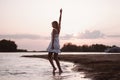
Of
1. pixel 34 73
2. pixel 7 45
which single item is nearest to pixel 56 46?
pixel 34 73

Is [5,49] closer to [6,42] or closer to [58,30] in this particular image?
[6,42]

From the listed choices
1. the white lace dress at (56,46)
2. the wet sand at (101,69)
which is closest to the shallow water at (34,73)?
the wet sand at (101,69)

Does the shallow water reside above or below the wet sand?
below

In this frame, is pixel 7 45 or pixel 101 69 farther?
pixel 7 45

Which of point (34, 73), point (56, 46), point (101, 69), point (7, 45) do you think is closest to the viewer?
point (56, 46)

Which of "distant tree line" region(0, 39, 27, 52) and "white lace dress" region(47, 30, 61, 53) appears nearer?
"white lace dress" region(47, 30, 61, 53)

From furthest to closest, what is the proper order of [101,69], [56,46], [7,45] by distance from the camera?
[7,45] → [101,69] → [56,46]

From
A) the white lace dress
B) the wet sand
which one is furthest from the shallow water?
the white lace dress

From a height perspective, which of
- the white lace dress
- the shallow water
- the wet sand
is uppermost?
the white lace dress

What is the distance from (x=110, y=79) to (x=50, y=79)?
233 cm

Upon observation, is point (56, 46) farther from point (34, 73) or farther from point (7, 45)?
point (7, 45)

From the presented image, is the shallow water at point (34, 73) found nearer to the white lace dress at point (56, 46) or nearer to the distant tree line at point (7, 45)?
the white lace dress at point (56, 46)

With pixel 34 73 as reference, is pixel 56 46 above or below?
above

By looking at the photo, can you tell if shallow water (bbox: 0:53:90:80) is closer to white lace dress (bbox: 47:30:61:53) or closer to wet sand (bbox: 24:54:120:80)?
wet sand (bbox: 24:54:120:80)
